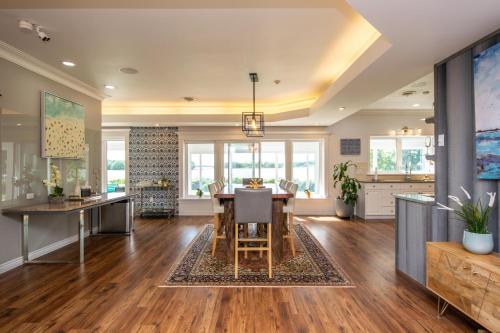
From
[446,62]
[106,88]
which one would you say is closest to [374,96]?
[446,62]

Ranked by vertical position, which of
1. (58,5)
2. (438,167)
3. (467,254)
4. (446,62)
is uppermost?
(58,5)

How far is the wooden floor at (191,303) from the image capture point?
215cm

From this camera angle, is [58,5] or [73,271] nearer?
[58,5]

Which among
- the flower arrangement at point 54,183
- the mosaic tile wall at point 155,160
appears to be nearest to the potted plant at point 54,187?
the flower arrangement at point 54,183

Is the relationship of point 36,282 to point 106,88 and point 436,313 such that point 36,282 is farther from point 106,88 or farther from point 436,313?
point 436,313

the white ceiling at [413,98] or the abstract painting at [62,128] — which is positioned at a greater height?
the white ceiling at [413,98]

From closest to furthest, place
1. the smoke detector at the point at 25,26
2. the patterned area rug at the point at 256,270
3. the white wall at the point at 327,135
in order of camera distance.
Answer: the smoke detector at the point at 25,26 < the patterned area rug at the point at 256,270 < the white wall at the point at 327,135

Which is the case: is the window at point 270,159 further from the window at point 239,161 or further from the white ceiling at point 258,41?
the white ceiling at point 258,41

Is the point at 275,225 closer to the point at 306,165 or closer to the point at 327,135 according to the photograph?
the point at 306,165

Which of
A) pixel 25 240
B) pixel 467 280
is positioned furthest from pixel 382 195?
pixel 25 240

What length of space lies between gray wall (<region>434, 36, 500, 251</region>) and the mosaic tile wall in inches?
228

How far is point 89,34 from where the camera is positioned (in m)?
2.83

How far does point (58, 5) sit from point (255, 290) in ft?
10.7

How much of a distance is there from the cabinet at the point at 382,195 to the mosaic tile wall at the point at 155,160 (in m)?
4.84
